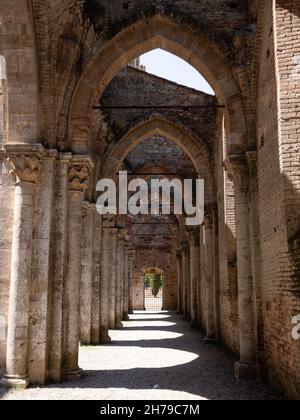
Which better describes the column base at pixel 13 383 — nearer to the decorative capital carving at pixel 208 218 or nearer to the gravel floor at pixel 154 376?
the gravel floor at pixel 154 376

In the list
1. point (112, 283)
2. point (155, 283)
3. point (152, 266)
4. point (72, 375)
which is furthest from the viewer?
point (155, 283)

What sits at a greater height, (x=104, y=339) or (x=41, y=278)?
(x=41, y=278)

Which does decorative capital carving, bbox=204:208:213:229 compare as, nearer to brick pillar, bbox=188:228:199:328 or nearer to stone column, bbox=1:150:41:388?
brick pillar, bbox=188:228:199:328

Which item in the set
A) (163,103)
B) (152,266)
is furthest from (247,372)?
(152,266)

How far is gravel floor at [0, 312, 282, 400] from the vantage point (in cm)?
627

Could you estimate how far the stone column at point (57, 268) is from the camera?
23.6ft

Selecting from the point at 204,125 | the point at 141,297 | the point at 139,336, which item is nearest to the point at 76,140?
the point at 204,125

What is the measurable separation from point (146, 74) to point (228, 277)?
658 centimetres

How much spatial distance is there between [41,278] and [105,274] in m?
6.59

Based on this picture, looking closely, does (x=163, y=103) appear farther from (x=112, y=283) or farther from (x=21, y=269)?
(x=21, y=269)

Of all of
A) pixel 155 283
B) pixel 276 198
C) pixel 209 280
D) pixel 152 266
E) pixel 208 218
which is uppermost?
pixel 208 218

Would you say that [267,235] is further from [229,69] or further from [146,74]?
[146,74]

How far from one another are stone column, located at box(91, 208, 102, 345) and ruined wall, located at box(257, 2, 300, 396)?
6.14m

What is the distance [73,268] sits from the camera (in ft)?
25.5
